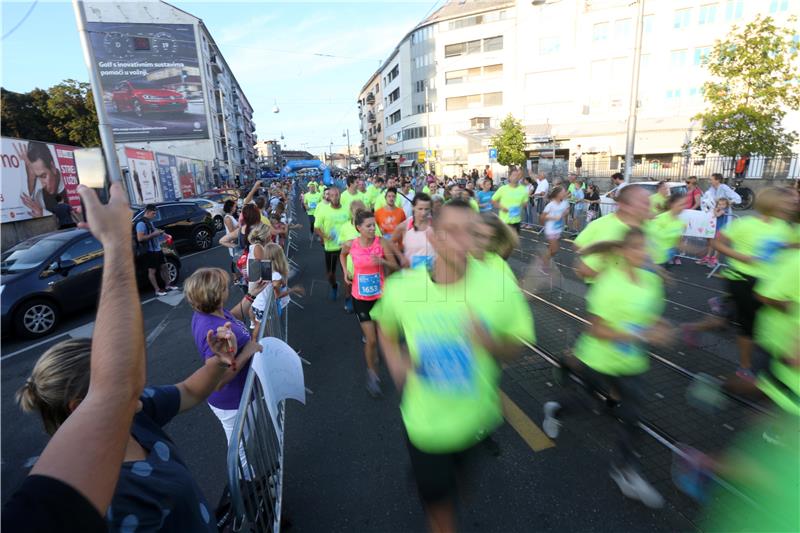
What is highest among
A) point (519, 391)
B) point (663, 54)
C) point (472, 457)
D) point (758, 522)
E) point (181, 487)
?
point (663, 54)

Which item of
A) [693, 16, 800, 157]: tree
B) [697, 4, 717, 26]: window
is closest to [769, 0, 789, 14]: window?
[697, 4, 717, 26]: window

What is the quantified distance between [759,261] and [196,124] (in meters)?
50.1

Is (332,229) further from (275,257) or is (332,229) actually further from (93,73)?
(93,73)

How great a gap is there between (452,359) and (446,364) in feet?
0.14

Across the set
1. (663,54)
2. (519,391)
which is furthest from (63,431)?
(663,54)

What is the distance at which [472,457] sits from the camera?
89.0 inches

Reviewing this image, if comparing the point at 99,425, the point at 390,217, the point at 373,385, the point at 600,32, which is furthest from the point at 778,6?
the point at 99,425

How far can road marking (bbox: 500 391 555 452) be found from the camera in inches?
137

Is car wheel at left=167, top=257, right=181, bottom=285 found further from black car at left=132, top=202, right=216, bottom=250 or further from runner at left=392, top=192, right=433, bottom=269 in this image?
runner at left=392, top=192, right=433, bottom=269

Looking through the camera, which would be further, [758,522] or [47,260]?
[47,260]

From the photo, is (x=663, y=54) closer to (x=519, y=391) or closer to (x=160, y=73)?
(x=519, y=391)

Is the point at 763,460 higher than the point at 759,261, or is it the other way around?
the point at 759,261

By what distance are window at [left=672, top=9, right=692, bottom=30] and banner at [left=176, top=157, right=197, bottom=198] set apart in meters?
42.0

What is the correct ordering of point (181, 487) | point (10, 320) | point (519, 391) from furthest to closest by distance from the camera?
point (10, 320)
point (519, 391)
point (181, 487)
